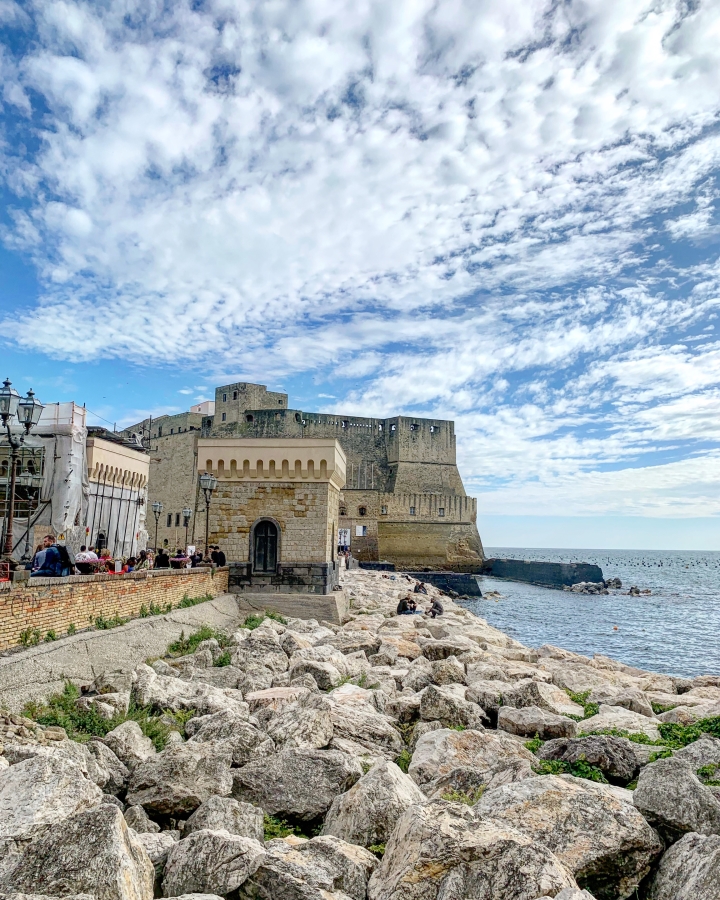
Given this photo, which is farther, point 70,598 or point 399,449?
point 399,449

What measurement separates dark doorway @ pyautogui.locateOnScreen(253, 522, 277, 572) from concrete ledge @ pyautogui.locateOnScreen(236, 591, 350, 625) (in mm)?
603

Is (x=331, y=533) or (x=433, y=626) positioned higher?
(x=331, y=533)

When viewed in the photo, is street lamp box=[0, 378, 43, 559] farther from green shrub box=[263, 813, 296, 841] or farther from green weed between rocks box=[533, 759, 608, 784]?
green weed between rocks box=[533, 759, 608, 784]

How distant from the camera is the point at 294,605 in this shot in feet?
45.4

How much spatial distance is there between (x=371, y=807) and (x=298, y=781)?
703mm

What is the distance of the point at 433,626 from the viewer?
13531 mm

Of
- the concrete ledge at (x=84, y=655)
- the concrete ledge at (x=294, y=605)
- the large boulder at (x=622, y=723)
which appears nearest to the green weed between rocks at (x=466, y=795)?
the large boulder at (x=622, y=723)

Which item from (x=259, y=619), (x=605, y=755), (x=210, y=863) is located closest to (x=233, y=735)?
(x=210, y=863)

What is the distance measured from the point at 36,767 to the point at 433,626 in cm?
1046

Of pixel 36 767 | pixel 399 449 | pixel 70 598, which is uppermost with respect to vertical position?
pixel 399 449

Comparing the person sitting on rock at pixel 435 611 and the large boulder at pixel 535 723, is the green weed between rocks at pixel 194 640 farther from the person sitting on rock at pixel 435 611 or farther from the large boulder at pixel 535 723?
the person sitting on rock at pixel 435 611

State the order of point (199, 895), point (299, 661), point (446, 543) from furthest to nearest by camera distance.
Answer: point (446, 543) < point (299, 661) < point (199, 895)

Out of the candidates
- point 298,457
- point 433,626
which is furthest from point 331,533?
point 433,626

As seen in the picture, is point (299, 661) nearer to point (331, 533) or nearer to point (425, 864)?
point (425, 864)
